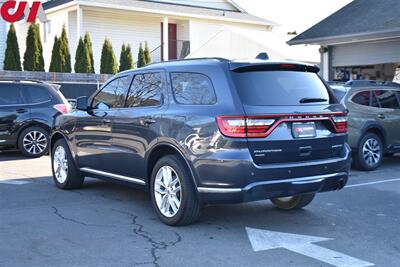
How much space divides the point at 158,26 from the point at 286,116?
23344 mm

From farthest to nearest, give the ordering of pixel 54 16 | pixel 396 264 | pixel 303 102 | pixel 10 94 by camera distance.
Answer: pixel 54 16 < pixel 10 94 < pixel 303 102 < pixel 396 264

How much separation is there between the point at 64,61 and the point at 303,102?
17.8 meters

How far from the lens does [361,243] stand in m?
5.66

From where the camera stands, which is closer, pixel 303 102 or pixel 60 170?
pixel 303 102

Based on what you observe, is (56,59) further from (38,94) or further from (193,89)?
(193,89)

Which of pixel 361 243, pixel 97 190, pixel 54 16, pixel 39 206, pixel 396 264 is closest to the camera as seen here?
pixel 396 264

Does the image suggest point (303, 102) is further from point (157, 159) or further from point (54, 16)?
point (54, 16)

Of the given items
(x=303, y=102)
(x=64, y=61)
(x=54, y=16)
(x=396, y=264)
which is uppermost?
(x=54, y=16)

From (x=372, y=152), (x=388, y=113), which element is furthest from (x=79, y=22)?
(x=372, y=152)

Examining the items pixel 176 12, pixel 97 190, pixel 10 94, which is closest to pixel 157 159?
pixel 97 190

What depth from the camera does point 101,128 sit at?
7.57 meters

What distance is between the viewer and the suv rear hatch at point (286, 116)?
562 cm

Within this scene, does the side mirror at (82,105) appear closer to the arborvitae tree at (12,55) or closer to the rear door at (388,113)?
the rear door at (388,113)

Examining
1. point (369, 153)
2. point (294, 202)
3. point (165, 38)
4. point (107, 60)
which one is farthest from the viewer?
point (165, 38)
